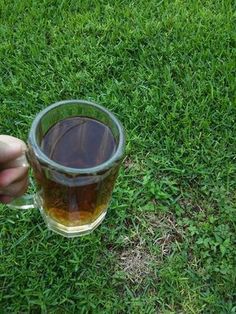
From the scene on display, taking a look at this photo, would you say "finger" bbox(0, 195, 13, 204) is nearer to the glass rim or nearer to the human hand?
the human hand

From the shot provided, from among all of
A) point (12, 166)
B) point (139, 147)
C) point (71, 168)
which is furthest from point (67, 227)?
point (139, 147)

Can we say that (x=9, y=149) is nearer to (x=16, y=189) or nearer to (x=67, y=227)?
(x=16, y=189)

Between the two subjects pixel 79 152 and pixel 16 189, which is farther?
pixel 16 189

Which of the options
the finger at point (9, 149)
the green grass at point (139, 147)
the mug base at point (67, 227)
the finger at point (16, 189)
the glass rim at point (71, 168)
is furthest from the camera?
the green grass at point (139, 147)

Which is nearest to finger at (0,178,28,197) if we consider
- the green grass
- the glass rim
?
the glass rim

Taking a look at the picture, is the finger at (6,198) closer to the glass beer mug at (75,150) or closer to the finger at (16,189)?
the finger at (16,189)

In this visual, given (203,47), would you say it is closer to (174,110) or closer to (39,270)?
(174,110)

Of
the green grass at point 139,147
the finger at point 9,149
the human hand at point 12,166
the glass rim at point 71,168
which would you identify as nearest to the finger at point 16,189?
the human hand at point 12,166
